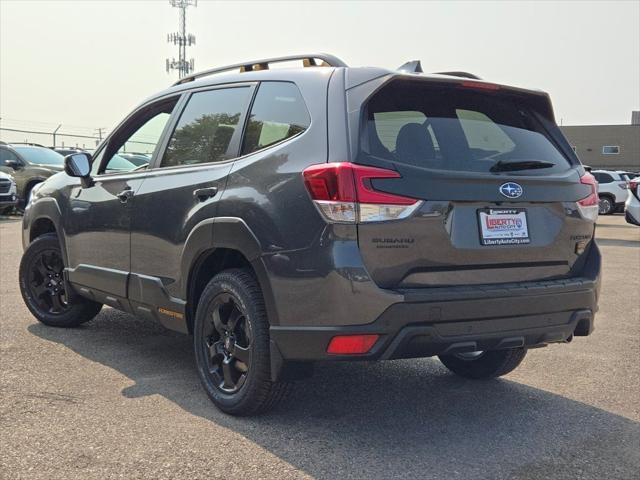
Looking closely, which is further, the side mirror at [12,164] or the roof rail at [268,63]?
the side mirror at [12,164]

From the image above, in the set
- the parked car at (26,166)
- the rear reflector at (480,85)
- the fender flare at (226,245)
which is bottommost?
the parked car at (26,166)

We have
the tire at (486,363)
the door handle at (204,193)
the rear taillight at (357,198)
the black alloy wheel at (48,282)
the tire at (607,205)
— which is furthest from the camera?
the tire at (607,205)

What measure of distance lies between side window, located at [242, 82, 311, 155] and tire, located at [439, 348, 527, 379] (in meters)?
1.77

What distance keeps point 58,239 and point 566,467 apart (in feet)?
13.8

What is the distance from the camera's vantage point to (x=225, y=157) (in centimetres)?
417

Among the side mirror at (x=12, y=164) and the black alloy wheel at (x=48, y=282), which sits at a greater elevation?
the black alloy wheel at (x=48, y=282)

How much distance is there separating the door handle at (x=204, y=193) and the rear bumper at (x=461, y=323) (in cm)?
92

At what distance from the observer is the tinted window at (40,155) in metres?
19.4

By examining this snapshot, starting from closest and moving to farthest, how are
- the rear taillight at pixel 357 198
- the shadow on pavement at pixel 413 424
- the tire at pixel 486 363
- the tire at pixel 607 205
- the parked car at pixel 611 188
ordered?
the rear taillight at pixel 357 198
the shadow on pavement at pixel 413 424
the tire at pixel 486 363
the parked car at pixel 611 188
the tire at pixel 607 205

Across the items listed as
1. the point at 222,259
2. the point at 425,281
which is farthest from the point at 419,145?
Answer: the point at 222,259

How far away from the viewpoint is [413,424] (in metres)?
3.97

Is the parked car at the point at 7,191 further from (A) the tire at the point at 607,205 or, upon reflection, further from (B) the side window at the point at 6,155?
(A) the tire at the point at 607,205

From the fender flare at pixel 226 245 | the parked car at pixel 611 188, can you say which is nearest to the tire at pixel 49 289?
the fender flare at pixel 226 245

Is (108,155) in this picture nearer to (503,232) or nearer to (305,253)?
(305,253)
